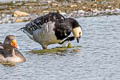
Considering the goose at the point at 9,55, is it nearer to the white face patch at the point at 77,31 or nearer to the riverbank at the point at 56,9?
the white face patch at the point at 77,31

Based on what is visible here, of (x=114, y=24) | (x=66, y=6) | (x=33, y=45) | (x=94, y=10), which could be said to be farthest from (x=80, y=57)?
(x=66, y=6)

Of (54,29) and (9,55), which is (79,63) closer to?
(9,55)

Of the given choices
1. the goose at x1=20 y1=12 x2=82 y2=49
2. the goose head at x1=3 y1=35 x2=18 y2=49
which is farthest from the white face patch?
the goose head at x1=3 y1=35 x2=18 y2=49

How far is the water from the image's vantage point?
463 inches

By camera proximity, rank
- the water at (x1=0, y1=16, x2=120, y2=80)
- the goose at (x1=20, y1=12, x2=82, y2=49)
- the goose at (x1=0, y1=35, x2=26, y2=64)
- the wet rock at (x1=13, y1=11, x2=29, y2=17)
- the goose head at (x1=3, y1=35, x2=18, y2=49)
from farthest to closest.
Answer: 1. the wet rock at (x1=13, y1=11, x2=29, y2=17)
2. the goose at (x1=20, y1=12, x2=82, y2=49)
3. the goose head at (x1=3, y1=35, x2=18, y2=49)
4. the goose at (x1=0, y1=35, x2=26, y2=64)
5. the water at (x1=0, y1=16, x2=120, y2=80)

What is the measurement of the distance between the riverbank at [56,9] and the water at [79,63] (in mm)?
10343

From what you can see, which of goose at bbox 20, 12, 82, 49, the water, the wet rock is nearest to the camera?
the water

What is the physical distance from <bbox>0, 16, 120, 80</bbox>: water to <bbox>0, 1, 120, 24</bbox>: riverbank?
10.3 meters

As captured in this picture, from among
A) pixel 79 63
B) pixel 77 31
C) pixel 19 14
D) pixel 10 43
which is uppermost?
pixel 10 43

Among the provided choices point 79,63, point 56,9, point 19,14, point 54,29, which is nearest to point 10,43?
point 54,29

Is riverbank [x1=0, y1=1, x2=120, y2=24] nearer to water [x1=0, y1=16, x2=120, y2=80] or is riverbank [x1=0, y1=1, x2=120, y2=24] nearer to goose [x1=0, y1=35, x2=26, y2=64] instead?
water [x1=0, y1=16, x2=120, y2=80]

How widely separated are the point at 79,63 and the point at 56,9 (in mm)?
19720

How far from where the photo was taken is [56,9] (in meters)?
33.1

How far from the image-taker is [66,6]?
1361 inches
